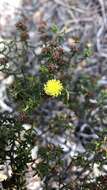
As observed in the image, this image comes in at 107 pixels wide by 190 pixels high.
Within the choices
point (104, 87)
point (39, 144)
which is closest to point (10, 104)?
point (39, 144)

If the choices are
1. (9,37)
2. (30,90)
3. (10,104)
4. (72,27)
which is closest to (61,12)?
(72,27)

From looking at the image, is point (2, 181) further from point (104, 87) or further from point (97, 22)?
point (97, 22)

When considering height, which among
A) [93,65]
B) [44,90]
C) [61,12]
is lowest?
[44,90]

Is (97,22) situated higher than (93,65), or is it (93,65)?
(97,22)

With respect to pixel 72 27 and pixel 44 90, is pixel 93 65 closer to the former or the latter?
pixel 72 27

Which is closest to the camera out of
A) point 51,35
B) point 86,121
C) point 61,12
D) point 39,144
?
point 39,144

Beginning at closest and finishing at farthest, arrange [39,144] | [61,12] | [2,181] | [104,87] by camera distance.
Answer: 1. [2,181]
2. [39,144]
3. [104,87]
4. [61,12]

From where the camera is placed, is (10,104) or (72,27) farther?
(72,27)
